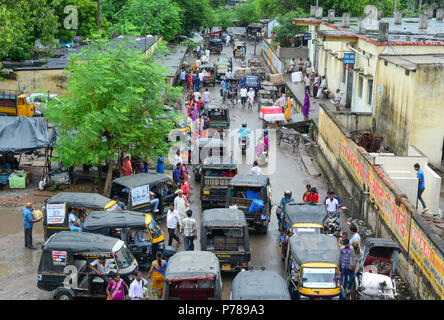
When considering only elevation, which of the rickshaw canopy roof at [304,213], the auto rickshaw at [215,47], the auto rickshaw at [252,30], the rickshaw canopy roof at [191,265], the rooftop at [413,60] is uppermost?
the rooftop at [413,60]

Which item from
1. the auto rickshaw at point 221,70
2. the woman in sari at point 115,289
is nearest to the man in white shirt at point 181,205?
the woman in sari at point 115,289

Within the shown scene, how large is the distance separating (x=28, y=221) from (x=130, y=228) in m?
3.23

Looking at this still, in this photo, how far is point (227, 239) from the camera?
15945 millimetres

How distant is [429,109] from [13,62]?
27403 millimetres

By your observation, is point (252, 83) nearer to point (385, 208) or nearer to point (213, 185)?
point (213, 185)

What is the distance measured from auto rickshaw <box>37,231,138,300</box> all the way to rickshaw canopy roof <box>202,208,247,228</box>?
102 inches

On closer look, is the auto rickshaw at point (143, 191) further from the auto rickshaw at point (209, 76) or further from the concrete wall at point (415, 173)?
the auto rickshaw at point (209, 76)

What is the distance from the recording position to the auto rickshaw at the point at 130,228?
15.9 metres

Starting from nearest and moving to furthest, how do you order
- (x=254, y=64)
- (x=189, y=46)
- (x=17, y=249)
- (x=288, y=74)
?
1. (x=17, y=249)
2. (x=288, y=74)
3. (x=254, y=64)
4. (x=189, y=46)

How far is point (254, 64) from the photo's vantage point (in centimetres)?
5803

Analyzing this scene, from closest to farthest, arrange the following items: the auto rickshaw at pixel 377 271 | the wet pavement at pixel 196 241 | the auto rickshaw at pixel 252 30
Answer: the auto rickshaw at pixel 377 271 < the wet pavement at pixel 196 241 < the auto rickshaw at pixel 252 30

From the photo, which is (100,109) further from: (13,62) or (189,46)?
(189,46)

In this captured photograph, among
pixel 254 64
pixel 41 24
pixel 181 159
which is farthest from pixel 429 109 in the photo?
pixel 254 64

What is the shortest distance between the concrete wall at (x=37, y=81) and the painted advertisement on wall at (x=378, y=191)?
62.7 ft
